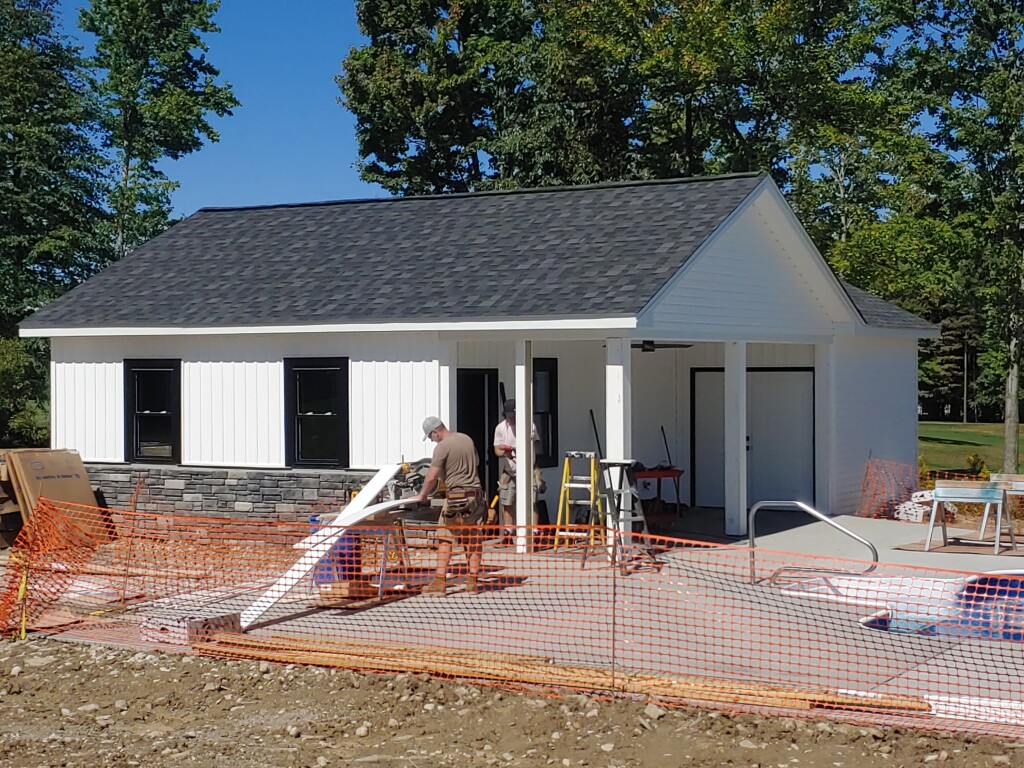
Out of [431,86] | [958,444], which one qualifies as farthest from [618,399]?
[958,444]

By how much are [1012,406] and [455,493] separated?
23031 mm

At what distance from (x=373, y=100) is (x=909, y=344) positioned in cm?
2140

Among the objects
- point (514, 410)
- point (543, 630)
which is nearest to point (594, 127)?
point (514, 410)

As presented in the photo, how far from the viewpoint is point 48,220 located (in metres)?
38.7

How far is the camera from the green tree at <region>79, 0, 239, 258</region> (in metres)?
44.1

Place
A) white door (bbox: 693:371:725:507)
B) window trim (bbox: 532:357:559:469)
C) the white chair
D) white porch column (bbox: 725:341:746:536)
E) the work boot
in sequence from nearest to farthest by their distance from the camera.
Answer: the work boot
the white chair
white porch column (bbox: 725:341:746:536)
window trim (bbox: 532:357:559:469)
white door (bbox: 693:371:725:507)

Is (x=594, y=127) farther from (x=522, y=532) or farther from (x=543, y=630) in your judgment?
(x=543, y=630)

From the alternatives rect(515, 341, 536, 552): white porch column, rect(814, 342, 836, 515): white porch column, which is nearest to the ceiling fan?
rect(814, 342, 836, 515): white porch column

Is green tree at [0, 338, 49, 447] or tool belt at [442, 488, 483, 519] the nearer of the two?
tool belt at [442, 488, 483, 519]

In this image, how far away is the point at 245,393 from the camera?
17891 millimetres

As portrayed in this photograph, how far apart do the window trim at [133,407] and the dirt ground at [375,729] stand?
25.7ft

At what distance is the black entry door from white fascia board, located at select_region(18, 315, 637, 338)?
2390 millimetres

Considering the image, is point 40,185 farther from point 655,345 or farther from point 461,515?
point 461,515

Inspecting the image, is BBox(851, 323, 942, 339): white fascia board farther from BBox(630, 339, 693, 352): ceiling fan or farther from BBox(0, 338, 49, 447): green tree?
BBox(0, 338, 49, 447): green tree
